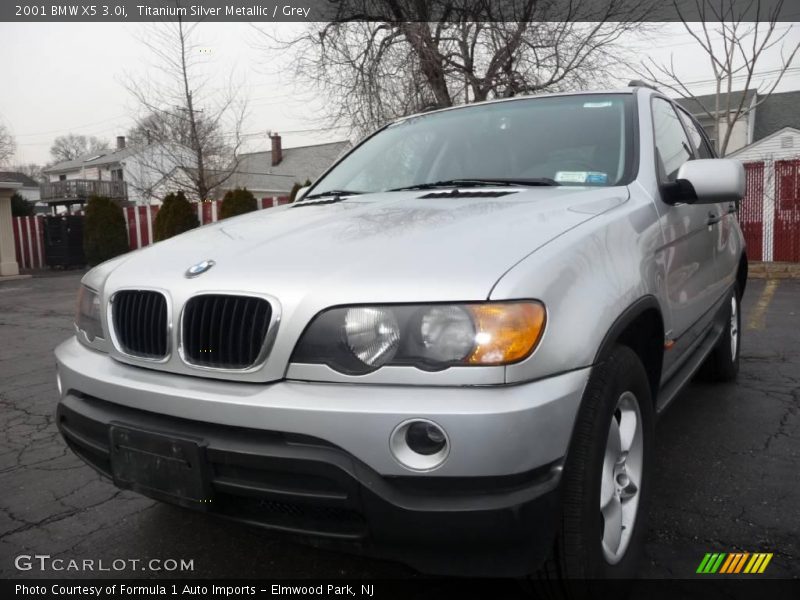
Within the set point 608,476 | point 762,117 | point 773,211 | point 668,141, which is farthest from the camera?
point 762,117

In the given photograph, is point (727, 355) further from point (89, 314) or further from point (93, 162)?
point (93, 162)

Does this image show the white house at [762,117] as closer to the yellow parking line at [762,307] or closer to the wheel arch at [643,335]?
the yellow parking line at [762,307]

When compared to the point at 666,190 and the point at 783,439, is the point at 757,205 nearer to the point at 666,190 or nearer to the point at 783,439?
the point at 783,439

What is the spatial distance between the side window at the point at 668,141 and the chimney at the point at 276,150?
47.3m

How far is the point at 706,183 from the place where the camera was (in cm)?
251

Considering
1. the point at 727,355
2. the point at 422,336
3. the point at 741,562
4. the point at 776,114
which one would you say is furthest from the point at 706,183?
the point at 776,114

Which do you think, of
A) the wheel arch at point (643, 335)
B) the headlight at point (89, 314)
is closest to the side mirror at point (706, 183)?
the wheel arch at point (643, 335)

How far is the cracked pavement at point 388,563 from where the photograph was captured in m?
2.31

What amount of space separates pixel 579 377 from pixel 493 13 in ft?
47.7

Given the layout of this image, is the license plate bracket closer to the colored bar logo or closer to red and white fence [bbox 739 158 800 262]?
the colored bar logo

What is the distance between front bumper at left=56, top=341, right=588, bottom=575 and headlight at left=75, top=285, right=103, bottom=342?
2.34 ft

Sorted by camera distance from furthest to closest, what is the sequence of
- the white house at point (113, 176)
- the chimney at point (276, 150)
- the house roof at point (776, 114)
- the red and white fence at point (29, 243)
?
the chimney at point (276, 150) < the house roof at point (776, 114) < the white house at point (113, 176) < the red and white fence at point (29, 243)

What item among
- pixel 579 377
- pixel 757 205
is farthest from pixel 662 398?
pixel 757 205

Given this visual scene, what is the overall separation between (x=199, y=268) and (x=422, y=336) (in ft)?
A: 2.54
